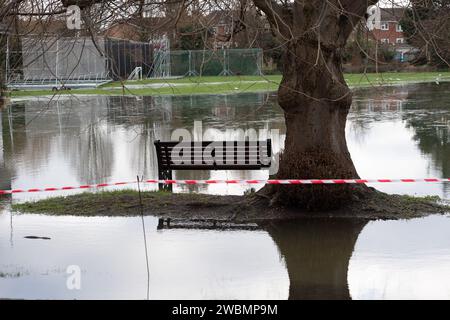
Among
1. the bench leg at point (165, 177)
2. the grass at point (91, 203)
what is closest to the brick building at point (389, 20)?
the bench leg at point (165, 177)

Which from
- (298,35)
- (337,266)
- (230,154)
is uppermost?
(298,35)

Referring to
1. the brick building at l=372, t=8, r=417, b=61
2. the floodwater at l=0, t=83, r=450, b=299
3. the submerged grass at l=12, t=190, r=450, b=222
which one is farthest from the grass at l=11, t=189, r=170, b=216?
the brick building at l=372, t=8, r=417, b=61

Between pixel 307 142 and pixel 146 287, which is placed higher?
pixel 307 142

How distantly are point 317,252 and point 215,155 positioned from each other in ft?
12.9

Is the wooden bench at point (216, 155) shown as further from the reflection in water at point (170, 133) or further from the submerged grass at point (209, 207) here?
the submerged grass at point (209, 207)

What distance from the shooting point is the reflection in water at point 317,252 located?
712 centimetres

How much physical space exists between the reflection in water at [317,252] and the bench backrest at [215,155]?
91.7 inches

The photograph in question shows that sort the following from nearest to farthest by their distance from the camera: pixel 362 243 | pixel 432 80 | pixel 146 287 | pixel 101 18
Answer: pixel 146 287, pixel 362 243, pixel 101 18, pixel 432 80

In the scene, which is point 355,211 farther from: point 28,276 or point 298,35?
point 28,276

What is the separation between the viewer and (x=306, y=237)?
908 cm

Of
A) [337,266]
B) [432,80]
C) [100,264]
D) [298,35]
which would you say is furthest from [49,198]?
[432,80]

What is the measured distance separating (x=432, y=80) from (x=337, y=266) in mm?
41814

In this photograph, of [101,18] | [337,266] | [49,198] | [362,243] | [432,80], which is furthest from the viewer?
[432,80]

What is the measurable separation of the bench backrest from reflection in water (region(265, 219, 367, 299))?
2329 millimetres
